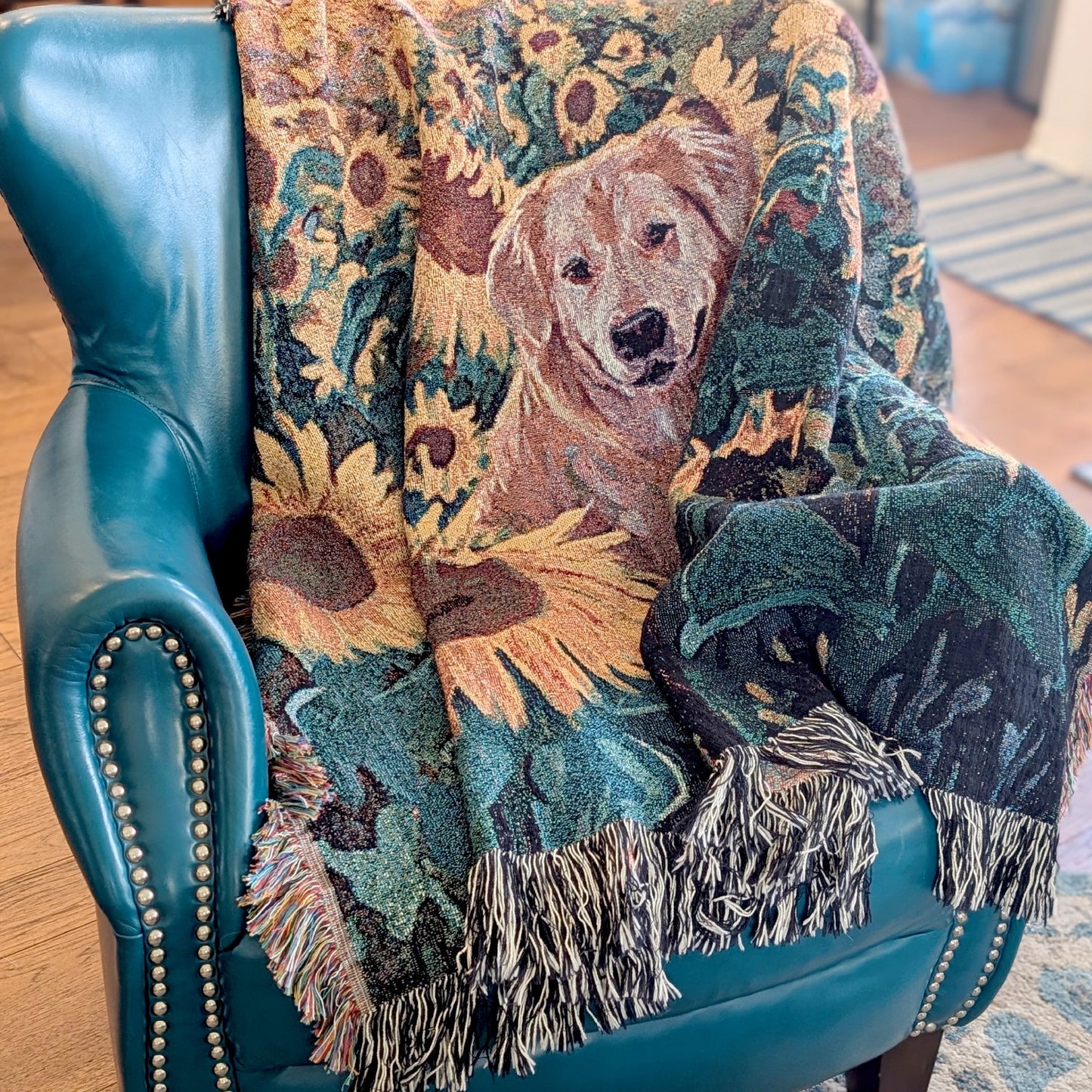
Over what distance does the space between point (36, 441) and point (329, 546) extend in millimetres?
1130

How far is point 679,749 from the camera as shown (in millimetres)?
1082

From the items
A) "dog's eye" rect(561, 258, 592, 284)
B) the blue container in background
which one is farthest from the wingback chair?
the blue container in background

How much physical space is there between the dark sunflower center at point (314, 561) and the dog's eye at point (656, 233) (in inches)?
17.2

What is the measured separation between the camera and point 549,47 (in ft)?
4.48

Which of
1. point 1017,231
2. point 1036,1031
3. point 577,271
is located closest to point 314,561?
point 577,271

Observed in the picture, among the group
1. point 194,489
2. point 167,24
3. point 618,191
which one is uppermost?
point 167,24

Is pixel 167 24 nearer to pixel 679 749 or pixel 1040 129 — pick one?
pixel 679 749

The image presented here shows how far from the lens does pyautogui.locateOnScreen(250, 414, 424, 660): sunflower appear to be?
1231mm

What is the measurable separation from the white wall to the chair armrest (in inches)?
127

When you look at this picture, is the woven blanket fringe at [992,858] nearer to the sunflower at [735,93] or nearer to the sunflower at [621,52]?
→ the sunflower at [735,93]

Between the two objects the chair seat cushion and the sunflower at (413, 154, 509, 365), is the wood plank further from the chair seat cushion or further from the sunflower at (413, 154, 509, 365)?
the sunflower at (413, 154, 509, 365)

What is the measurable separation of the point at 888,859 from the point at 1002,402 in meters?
1.69

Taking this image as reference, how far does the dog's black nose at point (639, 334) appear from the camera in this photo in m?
1.34

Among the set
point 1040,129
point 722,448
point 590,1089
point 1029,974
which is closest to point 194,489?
point 722,448
